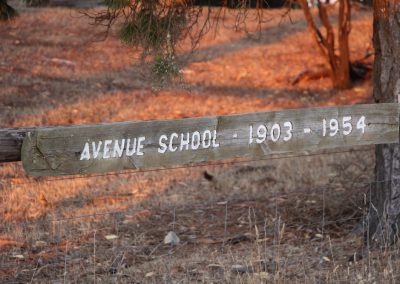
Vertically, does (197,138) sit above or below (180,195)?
above

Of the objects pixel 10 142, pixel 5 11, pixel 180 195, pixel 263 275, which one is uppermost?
pixel 5 11

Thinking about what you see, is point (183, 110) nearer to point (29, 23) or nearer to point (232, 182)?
point (232, 182)

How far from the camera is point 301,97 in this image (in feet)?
55.2

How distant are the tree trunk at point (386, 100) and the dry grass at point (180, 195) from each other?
34 cm

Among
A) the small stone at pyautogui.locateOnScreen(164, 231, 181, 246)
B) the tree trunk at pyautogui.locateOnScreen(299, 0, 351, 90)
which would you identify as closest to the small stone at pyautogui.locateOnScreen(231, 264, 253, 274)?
the small stone at pyautogui.locateOnScreen(164, 231, 181, 246)

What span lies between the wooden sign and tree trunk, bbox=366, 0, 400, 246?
747mm

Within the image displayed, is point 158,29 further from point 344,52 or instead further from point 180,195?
point 344,52

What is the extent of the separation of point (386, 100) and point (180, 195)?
4099 millimetres

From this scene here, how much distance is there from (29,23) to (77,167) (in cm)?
1694

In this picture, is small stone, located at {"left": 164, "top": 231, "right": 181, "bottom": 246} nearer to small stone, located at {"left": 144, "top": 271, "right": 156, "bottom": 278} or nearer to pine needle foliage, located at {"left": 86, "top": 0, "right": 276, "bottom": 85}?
small stone, located at {"left": 144, "top": 271, "right": 156, "bottom": 278}

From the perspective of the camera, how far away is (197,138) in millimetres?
4695

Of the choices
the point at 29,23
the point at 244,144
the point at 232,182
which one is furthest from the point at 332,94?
the point at 244,144

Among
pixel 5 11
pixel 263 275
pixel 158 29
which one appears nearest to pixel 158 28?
pixel 158 29

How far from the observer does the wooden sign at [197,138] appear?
14.1 ft
